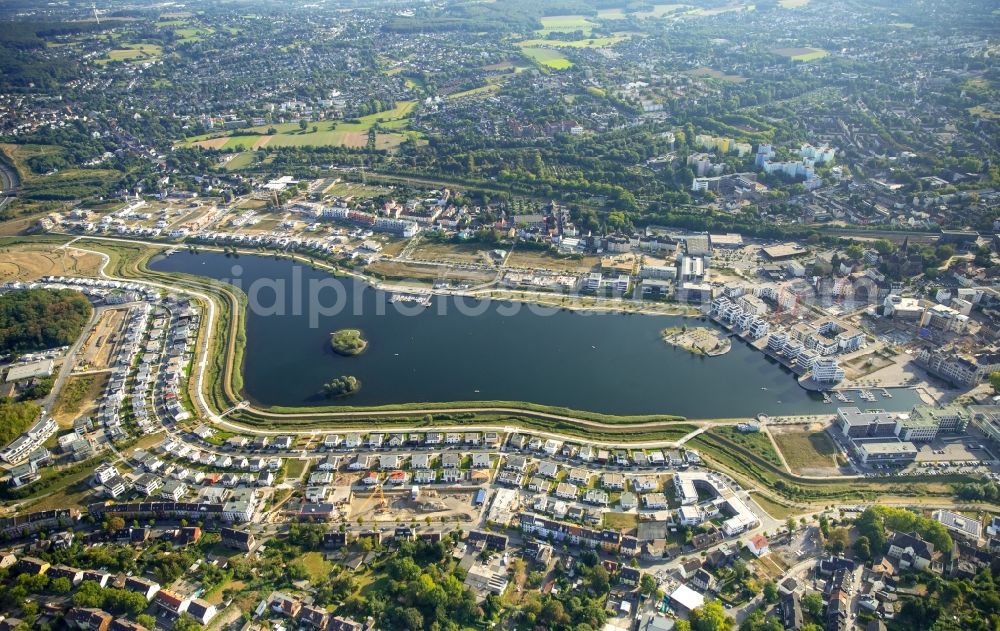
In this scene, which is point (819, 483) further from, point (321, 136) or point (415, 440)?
point (321, 136)

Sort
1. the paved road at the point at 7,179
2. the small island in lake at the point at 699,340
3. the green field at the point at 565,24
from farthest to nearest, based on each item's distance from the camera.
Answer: the green field at the point at 565,24 → the paved road at the point at 7,179 → the small island in lake at the point at 699,340

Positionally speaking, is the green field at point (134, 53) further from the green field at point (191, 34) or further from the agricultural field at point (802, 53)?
the agricultural field at point (802, 53)

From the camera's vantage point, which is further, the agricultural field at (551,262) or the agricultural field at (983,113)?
the agricultural field at (983,113)

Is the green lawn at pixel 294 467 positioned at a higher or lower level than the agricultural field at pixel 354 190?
lower

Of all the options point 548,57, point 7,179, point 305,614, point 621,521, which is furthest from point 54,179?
point 548,57

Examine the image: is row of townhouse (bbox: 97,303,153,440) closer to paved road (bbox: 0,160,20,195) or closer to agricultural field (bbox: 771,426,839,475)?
agricultural field (bbox: 771,426,839,475)

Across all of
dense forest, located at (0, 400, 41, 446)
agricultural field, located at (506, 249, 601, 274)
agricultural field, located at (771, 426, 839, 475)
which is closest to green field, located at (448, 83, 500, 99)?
agricultural field, located at (506, 249, 601, 274)

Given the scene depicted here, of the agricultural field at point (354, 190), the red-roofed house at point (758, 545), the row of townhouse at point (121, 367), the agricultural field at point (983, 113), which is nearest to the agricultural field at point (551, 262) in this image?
the agricultural field at point (354, 190)
